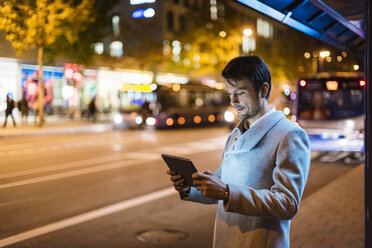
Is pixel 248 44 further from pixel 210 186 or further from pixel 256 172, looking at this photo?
pixel 210 186

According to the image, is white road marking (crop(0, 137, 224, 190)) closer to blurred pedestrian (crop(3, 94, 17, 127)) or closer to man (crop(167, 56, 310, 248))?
blurred pedestrian (crop(3, 94, 17, 127))

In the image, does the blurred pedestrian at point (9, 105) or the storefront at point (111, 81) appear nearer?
the blurred pedestrian at point (9, 105)

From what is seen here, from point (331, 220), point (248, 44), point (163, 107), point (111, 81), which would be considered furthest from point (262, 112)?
point (248, 44)

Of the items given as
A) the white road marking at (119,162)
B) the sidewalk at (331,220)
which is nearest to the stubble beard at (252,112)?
the sidewalk at (331,220)

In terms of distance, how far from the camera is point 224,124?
33.6 meters

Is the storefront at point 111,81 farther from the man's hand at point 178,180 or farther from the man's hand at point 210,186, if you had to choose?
the man's hand at point 210,186

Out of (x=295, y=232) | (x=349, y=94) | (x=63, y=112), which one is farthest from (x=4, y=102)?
(x=63, y=112)

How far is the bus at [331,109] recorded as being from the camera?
1464 cm

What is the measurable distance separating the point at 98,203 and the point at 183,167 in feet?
19.5

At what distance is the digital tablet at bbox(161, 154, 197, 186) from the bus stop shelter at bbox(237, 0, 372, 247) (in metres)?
2.12

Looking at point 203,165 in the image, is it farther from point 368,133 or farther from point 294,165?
point 294,165

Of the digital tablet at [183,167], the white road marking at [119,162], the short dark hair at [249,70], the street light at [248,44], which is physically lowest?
the white road marking at [119,162]

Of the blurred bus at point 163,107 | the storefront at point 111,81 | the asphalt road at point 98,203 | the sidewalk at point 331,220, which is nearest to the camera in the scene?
the asphalt road at point 98,203

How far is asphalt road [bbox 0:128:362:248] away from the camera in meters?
5.33
